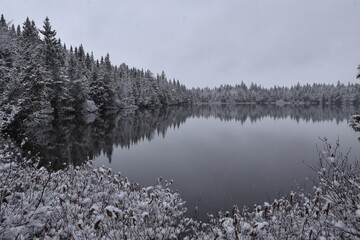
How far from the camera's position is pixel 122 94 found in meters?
63.2

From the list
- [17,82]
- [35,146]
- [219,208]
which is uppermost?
[17,82]

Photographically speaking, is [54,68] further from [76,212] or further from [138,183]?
[76,212]

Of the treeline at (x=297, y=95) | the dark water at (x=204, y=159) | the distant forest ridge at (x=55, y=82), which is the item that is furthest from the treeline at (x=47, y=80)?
the treeline at (x=297, y=95)

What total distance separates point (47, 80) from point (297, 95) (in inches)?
6070

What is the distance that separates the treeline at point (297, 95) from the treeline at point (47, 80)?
108824 mm

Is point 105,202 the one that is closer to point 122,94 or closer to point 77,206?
point 77,206

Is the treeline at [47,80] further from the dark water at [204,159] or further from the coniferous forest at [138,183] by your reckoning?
the dark water at [204,159]

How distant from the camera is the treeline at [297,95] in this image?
424ft

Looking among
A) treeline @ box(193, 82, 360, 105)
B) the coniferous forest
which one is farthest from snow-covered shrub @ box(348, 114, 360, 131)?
treeline @ box(193, 82, 360, 105)

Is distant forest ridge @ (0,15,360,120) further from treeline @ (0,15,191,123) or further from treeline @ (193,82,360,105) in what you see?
treeline @ (193,82,360,105)

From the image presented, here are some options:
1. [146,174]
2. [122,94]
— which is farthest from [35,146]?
[122,94]

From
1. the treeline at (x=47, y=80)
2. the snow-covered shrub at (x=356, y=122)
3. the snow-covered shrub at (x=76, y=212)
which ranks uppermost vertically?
the treeline at (x=47, y=80)

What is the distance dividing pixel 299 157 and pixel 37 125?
29010 millimetres

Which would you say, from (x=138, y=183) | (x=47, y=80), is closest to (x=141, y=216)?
(x=138, y=183)
